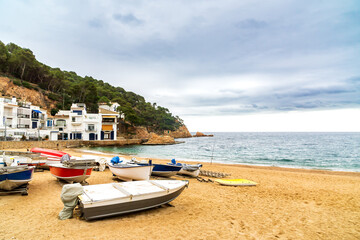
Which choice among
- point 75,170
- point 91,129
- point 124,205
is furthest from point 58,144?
point 124,205

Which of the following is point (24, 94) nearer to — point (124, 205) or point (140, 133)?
point (140, 133)

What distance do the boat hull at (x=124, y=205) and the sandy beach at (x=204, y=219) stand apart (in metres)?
0.21

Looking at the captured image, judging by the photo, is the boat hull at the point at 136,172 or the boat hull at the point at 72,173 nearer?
the boat hull at the point at 72,173

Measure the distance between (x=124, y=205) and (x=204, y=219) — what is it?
2.49 m

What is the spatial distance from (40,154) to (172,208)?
11878mm

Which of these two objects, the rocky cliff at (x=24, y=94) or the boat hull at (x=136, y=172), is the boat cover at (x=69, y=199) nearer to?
the boat hull at (x=136, y=172)

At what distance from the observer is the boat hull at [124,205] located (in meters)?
5.46

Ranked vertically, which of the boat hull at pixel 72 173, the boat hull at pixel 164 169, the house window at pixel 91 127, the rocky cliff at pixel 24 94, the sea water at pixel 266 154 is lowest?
the sea water at pixel 266 154

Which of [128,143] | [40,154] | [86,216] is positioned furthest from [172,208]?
[128,143]

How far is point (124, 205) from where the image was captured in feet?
19.2

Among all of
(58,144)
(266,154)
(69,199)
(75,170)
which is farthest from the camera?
(266,154)

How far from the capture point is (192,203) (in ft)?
25.6

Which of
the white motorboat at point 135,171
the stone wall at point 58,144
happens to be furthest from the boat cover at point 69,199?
the stone wall at point 58,144

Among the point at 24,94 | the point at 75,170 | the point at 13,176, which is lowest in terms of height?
the point at 75,170
